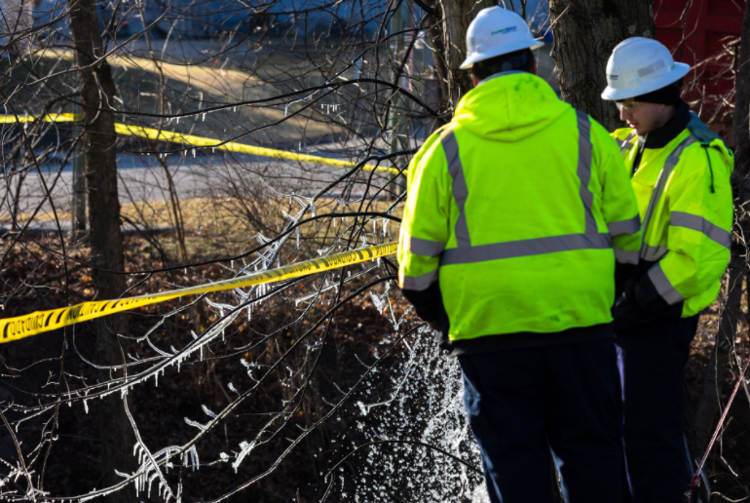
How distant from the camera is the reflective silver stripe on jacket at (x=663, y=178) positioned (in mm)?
2820

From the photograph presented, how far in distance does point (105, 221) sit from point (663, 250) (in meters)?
5.02

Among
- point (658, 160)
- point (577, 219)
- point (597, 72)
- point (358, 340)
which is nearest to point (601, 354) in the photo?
point (577, 219)

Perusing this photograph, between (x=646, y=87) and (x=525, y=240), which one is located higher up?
(x=646, y=87)

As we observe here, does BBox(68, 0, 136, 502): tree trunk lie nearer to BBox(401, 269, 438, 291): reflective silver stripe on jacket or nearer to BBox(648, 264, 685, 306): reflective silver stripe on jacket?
BBox(401, 269, 438, 291): reflective silver stripe on jacket

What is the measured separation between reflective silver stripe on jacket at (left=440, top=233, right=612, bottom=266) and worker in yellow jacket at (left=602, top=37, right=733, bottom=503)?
25.7 inches

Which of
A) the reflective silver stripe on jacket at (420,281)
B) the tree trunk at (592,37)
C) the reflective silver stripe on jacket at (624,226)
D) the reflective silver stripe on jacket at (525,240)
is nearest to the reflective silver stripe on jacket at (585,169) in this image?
the reflective silver stripe on jacket at (525,240)

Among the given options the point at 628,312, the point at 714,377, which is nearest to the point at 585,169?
the point at 628,312

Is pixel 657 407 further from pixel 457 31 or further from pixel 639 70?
pixel 457 31

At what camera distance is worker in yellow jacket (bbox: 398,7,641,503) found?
2229mm

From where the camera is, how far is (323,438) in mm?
7664

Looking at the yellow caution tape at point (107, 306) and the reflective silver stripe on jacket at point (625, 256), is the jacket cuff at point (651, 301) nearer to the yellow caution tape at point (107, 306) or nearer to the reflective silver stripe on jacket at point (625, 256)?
the reflective silver stripe on jacket at point (625, 256)

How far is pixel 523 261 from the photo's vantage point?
2.23 metres

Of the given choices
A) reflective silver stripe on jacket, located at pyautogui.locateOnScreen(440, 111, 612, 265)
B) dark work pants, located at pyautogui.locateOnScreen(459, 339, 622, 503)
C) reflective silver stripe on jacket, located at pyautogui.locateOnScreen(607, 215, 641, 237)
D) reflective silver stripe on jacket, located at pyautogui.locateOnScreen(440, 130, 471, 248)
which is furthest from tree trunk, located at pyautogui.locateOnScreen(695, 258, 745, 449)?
reflective silver stripe on jacket, located at pyautogui.locateOnScreen(440, 130, 471, 248)

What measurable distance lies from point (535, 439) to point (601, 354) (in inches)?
14.3
